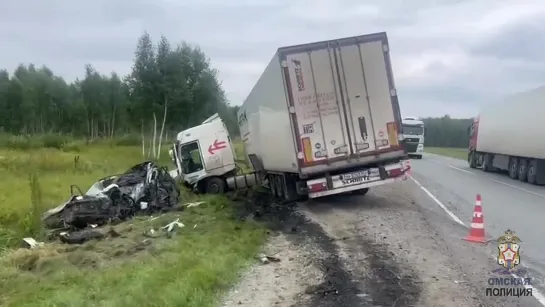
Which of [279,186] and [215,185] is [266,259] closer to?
[279,186]

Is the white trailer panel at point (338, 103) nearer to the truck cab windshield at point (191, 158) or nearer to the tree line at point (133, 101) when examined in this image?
the truck cab windshield at point (191, 158)

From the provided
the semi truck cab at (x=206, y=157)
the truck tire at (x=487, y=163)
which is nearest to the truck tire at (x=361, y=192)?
the semi truck cab at (x=206, y=157)

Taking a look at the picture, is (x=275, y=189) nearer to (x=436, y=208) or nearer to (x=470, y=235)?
(x=436, y=208)

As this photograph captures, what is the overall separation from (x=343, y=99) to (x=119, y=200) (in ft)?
22.7

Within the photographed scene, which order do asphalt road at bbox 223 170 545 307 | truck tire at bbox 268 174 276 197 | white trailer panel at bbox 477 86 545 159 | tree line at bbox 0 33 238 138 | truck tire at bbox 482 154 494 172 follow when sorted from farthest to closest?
tree line at bbox 0 33 238 138 → truck tire at bbox 482 154 494 172 → white trailer panel at bbox 477 86 545 159 → truck tire at bbox 268 174 276 197 → asphalt road at bbox 223 170 545 307

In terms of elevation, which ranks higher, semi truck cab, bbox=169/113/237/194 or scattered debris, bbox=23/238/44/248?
semi truck cab, bbox=169/113/237/194

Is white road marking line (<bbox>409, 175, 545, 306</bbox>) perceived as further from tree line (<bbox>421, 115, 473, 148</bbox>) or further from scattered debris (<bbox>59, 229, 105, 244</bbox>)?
tree line (<bbox>421, 115, 473, 148</bbox>)

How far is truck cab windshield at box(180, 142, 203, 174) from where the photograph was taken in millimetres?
22781

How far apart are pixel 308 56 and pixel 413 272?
7276 mm

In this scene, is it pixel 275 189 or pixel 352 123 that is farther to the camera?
pixel 275 189

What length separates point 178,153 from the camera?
75.9ft

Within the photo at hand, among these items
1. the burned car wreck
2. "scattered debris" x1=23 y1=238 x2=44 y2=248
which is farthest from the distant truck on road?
"scattered debris" x1=23 y1=238 x2=44 y2=248

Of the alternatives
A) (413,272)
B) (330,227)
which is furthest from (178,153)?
(413,272)

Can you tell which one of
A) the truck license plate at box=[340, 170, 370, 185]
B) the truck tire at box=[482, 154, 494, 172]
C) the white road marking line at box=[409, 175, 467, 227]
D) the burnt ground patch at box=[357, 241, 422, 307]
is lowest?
the truck tire at box=[482, 154, 494, 172]
